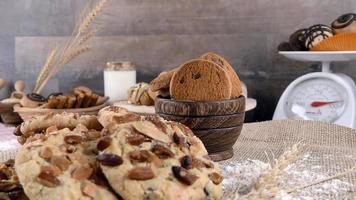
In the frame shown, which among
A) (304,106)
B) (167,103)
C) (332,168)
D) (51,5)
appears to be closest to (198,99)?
(167,103)

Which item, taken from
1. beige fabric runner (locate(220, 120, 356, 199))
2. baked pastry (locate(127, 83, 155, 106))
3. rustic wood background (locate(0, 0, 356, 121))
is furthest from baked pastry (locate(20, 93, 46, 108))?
beige fabric runner (locate(220, 120, 356, 199))

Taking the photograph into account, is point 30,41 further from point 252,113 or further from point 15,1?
point 252,113

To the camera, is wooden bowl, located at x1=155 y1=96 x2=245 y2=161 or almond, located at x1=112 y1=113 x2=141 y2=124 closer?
almond, located at x1=112 y1=113 x2=141 y2=124

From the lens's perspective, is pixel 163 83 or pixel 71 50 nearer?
pixel 163 83

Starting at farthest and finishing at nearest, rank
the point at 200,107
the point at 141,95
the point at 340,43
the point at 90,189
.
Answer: the point at 141,95 < the point at 340,43 < the point at 200,107 < the point at 90,189

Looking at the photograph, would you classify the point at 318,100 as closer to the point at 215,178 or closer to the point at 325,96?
the point at 325,96

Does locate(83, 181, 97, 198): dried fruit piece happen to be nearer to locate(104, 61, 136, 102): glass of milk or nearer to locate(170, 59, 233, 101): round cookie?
locate(170, 59, 233, 101): round cookie

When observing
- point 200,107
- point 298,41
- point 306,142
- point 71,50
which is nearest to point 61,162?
point 200,107
